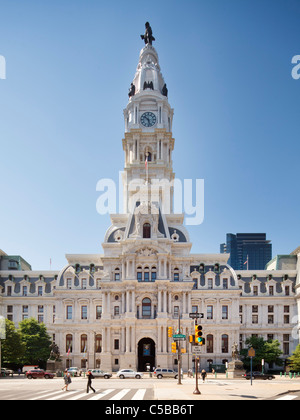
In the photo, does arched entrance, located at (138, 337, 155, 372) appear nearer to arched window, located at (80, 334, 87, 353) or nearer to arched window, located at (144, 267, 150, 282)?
arched window, located at (144, 267, 150, 282)

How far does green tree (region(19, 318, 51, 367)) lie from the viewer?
8944 centimetres

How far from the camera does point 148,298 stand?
90.6 metres

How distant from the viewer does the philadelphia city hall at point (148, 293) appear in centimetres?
8938

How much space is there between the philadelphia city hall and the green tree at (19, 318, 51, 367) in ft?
14.9

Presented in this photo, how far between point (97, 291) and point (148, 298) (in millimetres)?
12162

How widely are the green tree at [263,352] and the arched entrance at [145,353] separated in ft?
56.1

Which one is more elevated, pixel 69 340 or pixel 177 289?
pixel 177 289

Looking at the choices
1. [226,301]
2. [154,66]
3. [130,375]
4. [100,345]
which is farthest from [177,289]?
[154,66]

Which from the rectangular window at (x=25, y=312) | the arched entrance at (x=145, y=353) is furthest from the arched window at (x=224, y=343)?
the rectangular window at (x=25, y=312)

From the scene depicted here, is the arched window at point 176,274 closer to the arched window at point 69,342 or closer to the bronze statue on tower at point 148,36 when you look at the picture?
the arched window at point 69,342

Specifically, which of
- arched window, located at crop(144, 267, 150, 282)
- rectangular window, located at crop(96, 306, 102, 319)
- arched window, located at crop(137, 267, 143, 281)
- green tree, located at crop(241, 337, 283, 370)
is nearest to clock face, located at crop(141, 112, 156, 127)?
arched window, located at crop(137, 267, 143, 281)

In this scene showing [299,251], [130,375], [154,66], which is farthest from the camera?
[154,66]
